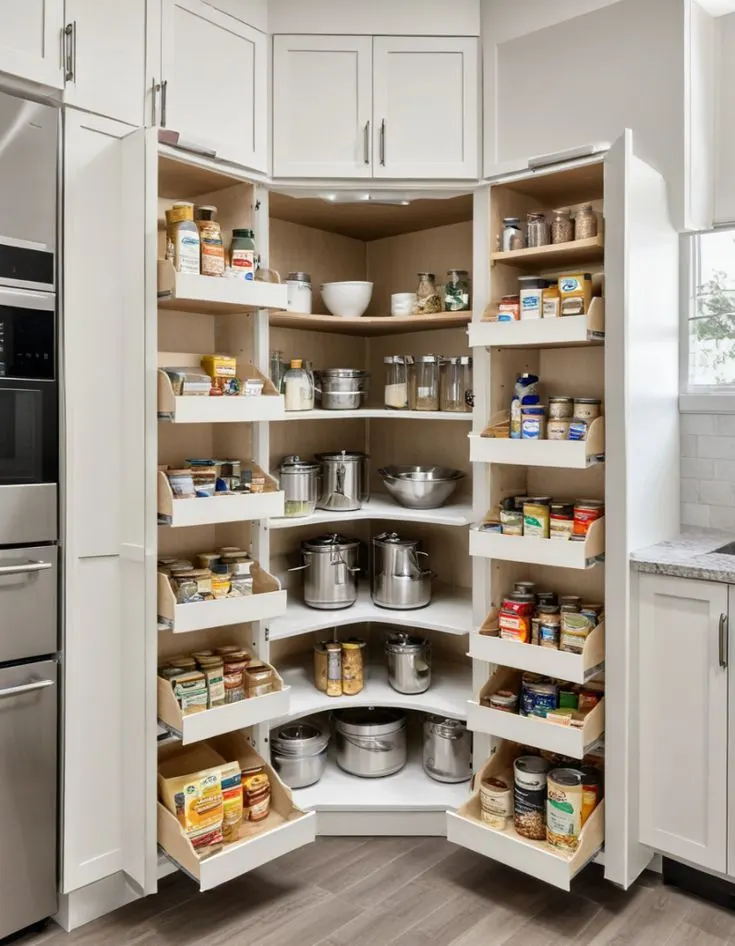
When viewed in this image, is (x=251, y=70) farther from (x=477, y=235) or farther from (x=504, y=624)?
(x=504, y=624)

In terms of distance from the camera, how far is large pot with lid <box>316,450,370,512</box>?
275cm

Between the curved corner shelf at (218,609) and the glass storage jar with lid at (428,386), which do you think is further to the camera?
the glass storage jar with lid at (428,386)

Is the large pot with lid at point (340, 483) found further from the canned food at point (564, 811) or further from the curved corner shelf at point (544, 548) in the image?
the canned food at point (564, 811)

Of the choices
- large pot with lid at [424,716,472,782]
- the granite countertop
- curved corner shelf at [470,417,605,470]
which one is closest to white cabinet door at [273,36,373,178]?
curved corner shelf at [470,417,605,470]

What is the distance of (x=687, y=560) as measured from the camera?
6.80 feet

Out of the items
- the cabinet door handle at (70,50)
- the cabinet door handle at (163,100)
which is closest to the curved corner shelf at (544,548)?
the cabinet door handle at (163,100)

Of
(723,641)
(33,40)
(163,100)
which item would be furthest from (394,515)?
(33,40)

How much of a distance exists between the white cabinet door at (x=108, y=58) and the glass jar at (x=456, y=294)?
3.47 feet

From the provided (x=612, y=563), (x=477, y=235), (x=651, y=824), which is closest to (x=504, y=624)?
(x=612, y=563)

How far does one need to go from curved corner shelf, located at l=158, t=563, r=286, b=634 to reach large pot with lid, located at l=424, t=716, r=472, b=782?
2.51ft

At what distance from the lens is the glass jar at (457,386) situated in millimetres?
2641

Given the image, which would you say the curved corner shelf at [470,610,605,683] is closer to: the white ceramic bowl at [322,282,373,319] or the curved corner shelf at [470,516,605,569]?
the curved corner shelf at [470,516,605,569]

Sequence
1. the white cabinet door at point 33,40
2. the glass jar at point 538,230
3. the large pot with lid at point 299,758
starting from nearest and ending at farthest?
1. the white cabinet door at point 33,40
2. the glass jar at point 538,230
3. the large pot with lid at point 299,758

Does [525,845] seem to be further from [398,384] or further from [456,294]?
[456,294]
